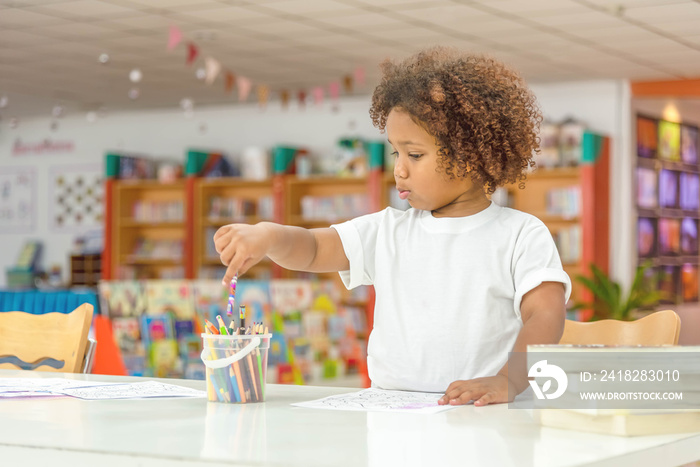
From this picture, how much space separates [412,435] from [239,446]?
0.21 metres

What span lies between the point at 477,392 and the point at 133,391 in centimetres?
58

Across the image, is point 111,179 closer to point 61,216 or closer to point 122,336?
point 61,216

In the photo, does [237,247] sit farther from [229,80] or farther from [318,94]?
[318,94]

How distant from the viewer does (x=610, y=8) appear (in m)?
5.62

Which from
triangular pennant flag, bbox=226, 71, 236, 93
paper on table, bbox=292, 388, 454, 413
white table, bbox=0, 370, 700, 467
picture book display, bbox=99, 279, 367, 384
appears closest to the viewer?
white table, bbox=0, 370, 700, 467

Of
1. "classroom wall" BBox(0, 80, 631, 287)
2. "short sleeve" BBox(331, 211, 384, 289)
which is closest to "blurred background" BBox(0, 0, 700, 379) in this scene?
"classroom wall" BBox(0, 80, 631, 287)

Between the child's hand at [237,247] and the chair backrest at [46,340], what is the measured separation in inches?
29.7

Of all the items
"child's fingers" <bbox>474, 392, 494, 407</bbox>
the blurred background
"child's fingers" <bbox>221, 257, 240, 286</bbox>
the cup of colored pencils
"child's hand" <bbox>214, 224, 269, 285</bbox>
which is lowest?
"child's fingers" <bbox>474, 392, 494, 407</bbox>

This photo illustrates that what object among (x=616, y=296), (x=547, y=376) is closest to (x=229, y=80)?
(x=616, y=296)

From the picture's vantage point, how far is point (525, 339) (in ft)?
5.08

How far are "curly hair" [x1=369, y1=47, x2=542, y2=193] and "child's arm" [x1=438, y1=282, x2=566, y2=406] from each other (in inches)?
10.1

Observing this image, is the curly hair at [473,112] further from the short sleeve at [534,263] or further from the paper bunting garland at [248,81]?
the paper bunting garland at [248,81]

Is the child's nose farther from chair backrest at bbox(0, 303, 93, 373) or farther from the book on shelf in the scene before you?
the book on shelf

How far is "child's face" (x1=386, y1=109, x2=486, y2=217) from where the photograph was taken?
1710 millimetres
